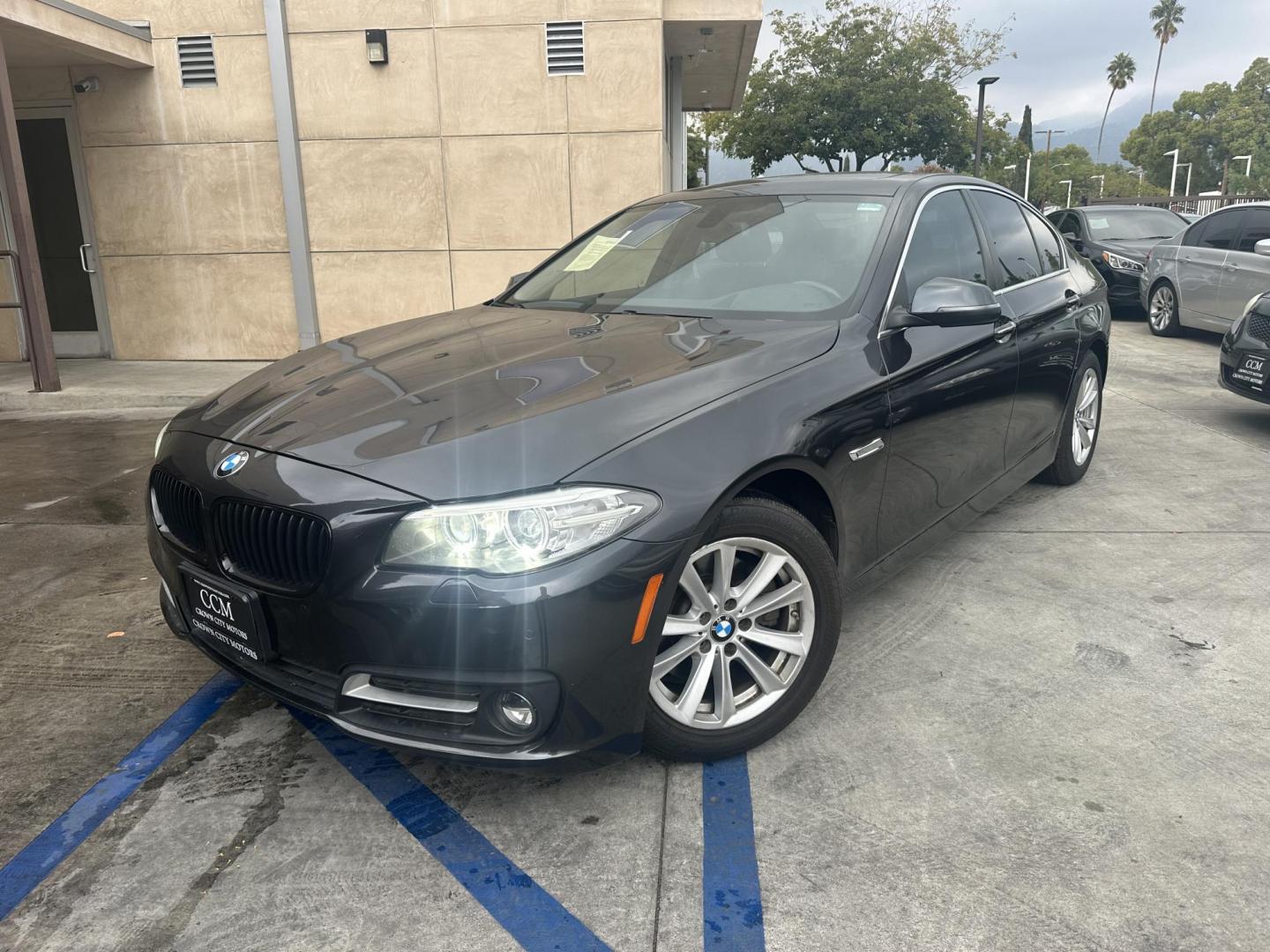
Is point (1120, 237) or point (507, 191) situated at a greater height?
point (507, 191)

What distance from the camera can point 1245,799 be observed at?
2541mm

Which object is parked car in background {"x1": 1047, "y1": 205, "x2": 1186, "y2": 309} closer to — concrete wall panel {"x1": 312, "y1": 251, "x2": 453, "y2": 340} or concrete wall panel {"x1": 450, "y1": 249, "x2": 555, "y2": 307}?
concrete wall panel {"x1": 450, "y1": 249, "x2": 555, "y2": 307}

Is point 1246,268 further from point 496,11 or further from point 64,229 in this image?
point 64,229

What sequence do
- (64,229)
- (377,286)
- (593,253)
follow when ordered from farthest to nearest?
(64,229), (377,286), (593,253)

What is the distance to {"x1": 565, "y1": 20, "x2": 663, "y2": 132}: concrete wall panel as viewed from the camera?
9867 mm

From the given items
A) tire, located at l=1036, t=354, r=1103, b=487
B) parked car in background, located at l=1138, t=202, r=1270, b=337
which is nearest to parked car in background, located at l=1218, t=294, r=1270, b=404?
tire, located at l=1036, t=354, r=1103, b=487

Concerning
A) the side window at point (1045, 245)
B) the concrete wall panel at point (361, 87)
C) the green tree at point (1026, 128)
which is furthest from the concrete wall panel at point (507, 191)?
the green tree at point (1026, 128)

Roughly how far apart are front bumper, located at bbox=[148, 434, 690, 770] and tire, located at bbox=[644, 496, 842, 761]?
18 cm

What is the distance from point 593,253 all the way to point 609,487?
2116 millimetres

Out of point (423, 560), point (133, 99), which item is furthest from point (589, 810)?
point (133, 99)

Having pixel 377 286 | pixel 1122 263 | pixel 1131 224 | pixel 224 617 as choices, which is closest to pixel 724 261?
pixel 224 617

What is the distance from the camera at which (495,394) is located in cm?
259

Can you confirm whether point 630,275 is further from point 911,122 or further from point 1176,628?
point 911,122

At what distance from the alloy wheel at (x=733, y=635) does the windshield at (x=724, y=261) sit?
100 cm
